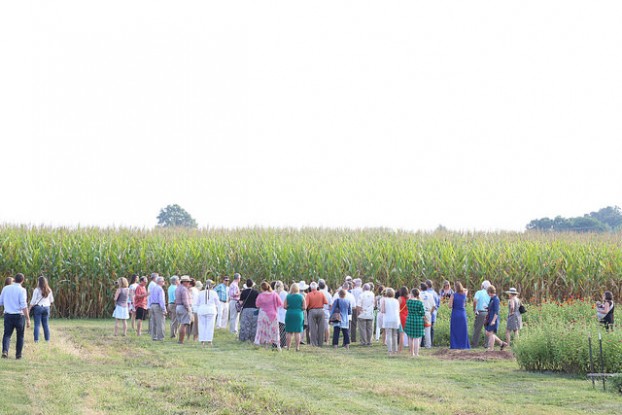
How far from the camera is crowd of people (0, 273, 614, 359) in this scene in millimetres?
24984

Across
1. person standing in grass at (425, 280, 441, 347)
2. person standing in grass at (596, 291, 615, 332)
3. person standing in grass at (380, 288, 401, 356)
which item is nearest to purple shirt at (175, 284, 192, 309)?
person standing in grass at (380, 288, 401, 356)

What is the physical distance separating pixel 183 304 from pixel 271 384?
9.19m

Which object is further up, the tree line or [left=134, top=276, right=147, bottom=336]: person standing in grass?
the tree line

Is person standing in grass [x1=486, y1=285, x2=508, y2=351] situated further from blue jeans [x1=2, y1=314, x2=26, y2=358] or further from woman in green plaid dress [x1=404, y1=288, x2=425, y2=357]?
blue jeans [x1=2, y1=314, x2=26, y2=358]

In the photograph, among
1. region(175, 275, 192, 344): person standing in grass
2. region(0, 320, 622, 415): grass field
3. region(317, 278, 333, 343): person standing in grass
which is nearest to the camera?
region(0, 320, 622, 415): grass field

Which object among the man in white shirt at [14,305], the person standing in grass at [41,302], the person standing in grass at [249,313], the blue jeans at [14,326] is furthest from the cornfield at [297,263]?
the man in white shirt at [14,305]

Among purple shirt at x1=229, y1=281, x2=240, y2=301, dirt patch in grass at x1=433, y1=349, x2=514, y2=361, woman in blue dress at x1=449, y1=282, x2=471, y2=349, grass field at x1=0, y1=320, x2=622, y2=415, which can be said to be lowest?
grass field at x1=0, y1=320, x2=622, y2=415

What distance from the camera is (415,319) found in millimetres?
24344

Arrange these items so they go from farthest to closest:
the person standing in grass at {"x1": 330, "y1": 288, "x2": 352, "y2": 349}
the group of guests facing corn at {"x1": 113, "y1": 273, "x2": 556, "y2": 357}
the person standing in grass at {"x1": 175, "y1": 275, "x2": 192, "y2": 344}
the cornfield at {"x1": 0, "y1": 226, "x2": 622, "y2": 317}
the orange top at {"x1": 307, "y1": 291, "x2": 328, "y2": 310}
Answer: the cornfield at {"x1": 0, "y1": 226, "x2": 622, "y2": 317} < the person standing in grass at {"x1": 175, "y1": 275, "x2": 192, "y2": 344} < the person standing in grass at {"x1": 330, "y1": 288, "x2": 352, "y2": 349} < the orange top at {"x1": 307, "y1": 291, "x2": 328, "y2": 310} < the group of guests facing corn at {"x1": 113, "y1": 273, "x2": 556, "y2": 357}

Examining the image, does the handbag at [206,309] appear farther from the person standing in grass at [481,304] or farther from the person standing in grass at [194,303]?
the person standing in grass at [481,304]

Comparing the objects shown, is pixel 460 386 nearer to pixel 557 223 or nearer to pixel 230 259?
pixel 230 259

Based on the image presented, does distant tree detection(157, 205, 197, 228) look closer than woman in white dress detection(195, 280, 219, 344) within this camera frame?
No

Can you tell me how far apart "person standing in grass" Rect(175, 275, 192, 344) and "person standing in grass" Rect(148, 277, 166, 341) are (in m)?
0.61

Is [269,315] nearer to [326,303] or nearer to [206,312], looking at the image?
[326,303]
